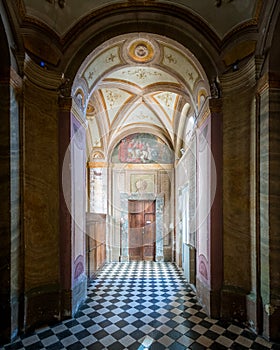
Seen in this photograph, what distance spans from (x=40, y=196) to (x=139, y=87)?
4957 mm

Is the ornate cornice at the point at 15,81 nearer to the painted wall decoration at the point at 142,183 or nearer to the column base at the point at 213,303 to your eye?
the column base at the point at 213,303

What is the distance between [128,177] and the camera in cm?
1162

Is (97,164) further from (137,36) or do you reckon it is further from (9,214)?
(9,214)

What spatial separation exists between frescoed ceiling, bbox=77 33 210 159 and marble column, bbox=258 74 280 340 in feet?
4.31

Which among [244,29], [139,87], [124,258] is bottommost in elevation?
[124,258]

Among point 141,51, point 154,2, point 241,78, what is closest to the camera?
point 241,78

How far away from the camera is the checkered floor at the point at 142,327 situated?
3824 mm

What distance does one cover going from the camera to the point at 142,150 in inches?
456

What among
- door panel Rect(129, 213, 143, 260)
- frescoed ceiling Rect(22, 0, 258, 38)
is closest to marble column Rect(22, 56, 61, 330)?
frescoed ceiling Rect(22, 0, 258, 38)

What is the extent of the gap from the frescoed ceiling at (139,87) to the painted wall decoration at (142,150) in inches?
14.6

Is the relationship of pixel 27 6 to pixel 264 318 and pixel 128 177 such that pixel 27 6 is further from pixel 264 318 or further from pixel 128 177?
pixel 128 177

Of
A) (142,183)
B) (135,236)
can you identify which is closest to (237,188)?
(142,183)

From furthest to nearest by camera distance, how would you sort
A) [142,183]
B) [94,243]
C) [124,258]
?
[142,183] < [124,258] < [94,243]

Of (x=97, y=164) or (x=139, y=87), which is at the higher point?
(x=139, y=87)
